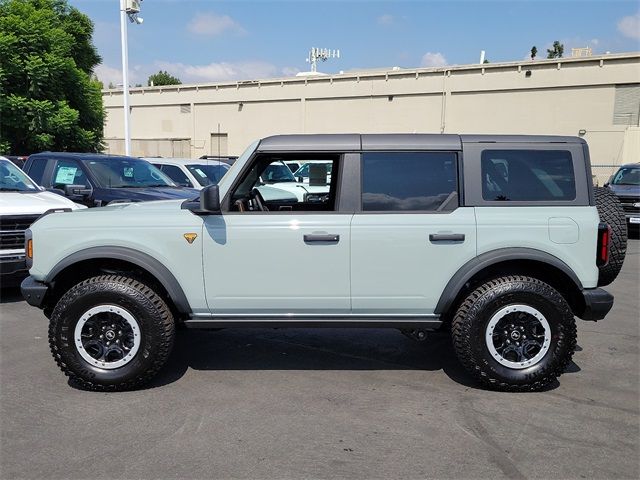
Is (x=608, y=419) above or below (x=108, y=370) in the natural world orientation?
below

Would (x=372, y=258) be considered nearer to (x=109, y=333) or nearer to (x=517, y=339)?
(x=517, y=339)

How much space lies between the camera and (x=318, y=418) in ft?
13.1

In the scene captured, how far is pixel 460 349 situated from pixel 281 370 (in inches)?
59.4

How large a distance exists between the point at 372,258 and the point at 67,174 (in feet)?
23.5

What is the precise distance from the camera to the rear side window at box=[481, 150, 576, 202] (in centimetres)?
446

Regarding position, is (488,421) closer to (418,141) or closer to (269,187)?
(418,141)

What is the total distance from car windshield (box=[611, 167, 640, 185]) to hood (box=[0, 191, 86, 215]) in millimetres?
12848

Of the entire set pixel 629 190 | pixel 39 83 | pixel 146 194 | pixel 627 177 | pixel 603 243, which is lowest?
pixel 603 243

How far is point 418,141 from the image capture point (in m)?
4.53

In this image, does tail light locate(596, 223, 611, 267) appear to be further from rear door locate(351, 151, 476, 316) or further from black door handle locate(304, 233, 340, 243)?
black door handle locate(304, 233, 340, 243)

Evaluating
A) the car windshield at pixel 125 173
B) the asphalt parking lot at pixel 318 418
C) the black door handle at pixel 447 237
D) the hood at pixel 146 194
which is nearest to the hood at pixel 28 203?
the hood at pixel 146 194

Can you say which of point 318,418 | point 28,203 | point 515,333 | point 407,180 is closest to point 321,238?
point 407,180

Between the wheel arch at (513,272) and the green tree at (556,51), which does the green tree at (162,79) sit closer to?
the green tree at (556,51)

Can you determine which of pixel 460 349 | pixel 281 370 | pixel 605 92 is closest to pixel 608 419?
pixel 460 349
